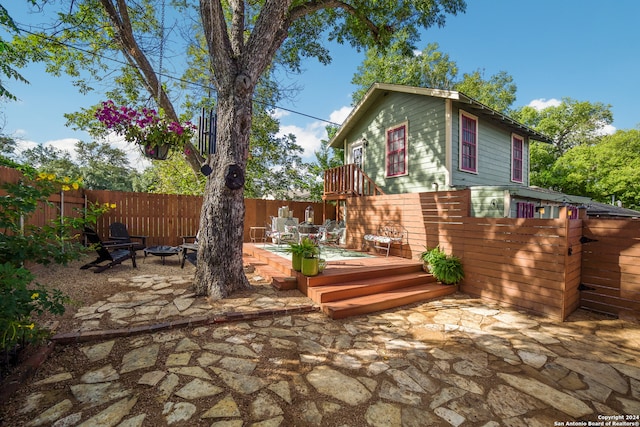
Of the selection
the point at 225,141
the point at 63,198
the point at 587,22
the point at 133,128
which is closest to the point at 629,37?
the point at 587,22

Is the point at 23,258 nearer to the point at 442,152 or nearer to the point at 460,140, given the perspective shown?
the point at 442,152

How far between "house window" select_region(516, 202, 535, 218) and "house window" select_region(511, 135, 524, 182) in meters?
1.52

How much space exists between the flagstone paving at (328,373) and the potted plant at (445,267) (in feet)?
4.46

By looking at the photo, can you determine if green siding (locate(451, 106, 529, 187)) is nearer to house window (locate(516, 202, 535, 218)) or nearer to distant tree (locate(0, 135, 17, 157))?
house window (locate(516, 202, 535, 218))

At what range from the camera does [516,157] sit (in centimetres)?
952

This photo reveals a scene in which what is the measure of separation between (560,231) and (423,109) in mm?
5450

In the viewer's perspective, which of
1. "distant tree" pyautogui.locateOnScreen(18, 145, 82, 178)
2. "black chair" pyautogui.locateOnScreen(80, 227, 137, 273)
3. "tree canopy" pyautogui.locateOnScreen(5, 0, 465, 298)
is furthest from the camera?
"distant tree" pyautogui.locateOnScreen(18, 145, 82, 178)

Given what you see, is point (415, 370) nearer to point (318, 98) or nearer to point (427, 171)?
point (427, 171)

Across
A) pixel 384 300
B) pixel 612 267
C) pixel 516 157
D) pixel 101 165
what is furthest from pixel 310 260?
pixel 101 165

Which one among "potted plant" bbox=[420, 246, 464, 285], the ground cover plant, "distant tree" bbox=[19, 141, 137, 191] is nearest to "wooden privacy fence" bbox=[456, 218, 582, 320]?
"potted plant" bbox=[420, 246, 464, 285]

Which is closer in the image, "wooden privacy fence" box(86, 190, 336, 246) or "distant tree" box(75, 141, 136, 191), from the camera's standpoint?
"wooden privacy fence" box(86, 190, 336, 246)

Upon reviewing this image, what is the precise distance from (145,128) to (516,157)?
11138 millimetres

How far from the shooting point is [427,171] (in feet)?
26.0

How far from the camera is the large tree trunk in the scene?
409 centimetres
